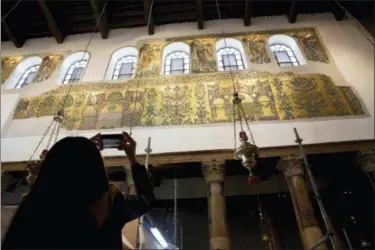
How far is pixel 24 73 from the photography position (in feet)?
36.0

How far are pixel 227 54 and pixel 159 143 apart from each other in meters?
4.36

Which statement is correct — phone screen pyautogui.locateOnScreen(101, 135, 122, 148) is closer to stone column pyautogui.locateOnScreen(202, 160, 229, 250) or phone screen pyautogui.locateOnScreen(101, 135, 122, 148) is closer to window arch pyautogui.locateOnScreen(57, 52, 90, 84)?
stone column pyautogui.locateOnScreen(202, 160, 229, 250)

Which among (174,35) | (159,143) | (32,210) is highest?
(174,35)

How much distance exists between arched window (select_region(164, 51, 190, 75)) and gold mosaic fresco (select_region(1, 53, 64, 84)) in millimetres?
3723

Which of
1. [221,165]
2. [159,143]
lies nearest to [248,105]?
[221,165]

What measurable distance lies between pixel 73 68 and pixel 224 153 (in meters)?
6.37

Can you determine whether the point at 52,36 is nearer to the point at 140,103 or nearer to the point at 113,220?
the point at 140,103

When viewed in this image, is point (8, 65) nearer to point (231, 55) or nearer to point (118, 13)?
point (118, 13)

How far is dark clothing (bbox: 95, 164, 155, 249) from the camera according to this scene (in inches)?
71.6

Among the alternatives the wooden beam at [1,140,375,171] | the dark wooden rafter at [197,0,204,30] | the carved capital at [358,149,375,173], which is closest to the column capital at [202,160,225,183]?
the wooden beam at [1,140,375,171]

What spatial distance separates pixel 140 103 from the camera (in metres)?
8.83

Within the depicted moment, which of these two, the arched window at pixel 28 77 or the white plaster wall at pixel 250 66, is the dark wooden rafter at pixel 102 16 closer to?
the white plaster wall at pixel 250 66

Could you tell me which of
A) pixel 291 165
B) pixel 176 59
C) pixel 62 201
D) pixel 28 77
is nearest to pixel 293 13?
pixel 176 59

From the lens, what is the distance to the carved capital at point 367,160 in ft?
23.9
